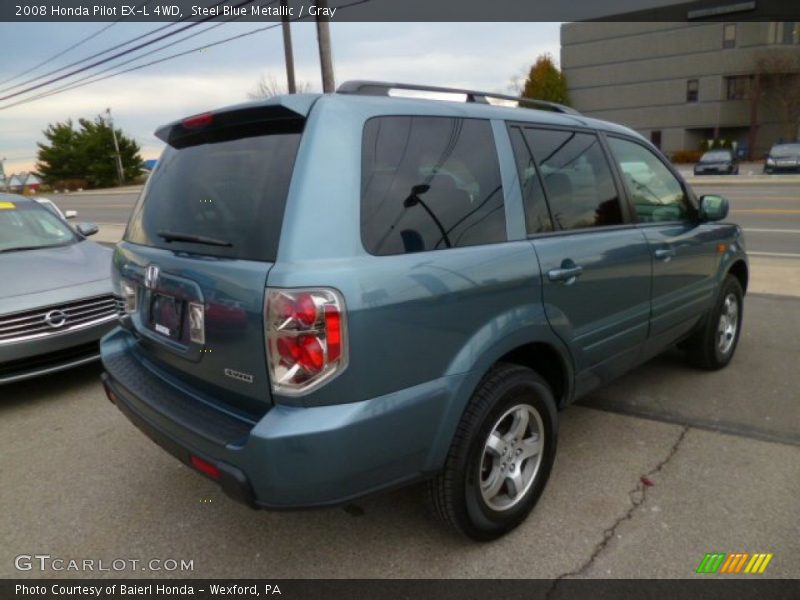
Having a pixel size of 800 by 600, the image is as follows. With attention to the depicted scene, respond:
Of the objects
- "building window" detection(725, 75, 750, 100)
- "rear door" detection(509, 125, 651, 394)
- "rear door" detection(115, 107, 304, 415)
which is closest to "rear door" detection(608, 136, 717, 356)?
"rear door" detection(509, 125, 651, 394)

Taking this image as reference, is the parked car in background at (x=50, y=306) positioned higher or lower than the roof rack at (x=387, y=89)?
lower

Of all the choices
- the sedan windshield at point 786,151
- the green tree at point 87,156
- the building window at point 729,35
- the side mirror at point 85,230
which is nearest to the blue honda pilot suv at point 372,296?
the side mirror at point 85,230

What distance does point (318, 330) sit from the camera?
1896 millimetres

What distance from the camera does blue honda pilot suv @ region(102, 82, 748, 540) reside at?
6.35 ft

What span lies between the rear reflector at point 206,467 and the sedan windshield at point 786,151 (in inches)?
1275

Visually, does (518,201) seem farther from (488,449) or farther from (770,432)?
(770,432)

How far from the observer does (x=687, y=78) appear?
47.9 metres

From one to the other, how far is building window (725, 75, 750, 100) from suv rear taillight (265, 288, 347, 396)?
54.1 metres

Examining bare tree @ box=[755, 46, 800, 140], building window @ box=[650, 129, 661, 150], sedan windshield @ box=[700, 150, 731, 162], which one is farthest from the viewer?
building window @ box=[650, 129, 661, 150]

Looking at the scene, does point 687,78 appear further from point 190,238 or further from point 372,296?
point 372,296

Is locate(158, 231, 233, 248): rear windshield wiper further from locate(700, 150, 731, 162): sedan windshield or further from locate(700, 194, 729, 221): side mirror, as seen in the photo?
locate(700, 150, 731, 162): sedan windshield

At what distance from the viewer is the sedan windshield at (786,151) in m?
27.2

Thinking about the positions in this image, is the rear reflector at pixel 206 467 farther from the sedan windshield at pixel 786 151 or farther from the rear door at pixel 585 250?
the sedan windshield at pixel 786 151

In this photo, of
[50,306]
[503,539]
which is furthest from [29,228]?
[503,539]
